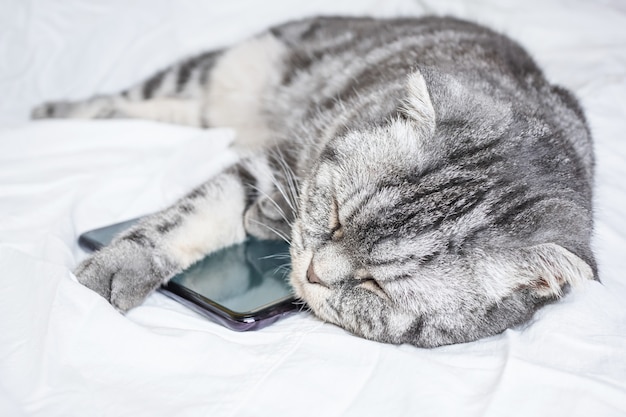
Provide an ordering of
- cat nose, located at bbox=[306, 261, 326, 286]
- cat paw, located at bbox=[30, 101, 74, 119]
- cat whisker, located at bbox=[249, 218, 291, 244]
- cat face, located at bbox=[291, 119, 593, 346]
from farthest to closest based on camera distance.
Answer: cat paw, located at bbox=[30, 101, 74, 119] < cat whisker, located at bbox=[249, 218, 291, 244] < cat nose, located at bbox=[306, 261, 326, 286] < cat face, located at bbox=[291, 119, 593, 346]

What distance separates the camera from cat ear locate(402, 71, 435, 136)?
4.32ft

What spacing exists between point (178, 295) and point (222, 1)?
1866 millimetres

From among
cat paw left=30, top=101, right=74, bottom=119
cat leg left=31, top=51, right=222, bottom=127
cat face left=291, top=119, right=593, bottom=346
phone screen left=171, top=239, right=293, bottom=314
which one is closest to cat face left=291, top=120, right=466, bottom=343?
cat face left=291, top=119, right=593, bottom=346

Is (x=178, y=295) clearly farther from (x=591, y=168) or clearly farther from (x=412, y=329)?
(x=591, y=168)

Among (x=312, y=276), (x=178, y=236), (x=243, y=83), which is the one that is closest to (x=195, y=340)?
(x=312, y=276)

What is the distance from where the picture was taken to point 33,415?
108cm

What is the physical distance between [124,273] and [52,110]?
120 cm

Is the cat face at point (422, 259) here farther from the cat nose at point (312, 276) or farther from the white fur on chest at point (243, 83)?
the white fur on chest at point (243, 83)

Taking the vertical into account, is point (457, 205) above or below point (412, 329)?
above

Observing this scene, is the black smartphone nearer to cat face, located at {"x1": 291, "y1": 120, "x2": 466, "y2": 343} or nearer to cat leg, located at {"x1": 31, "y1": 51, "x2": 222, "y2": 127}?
cat face, located at {"x1": 291, "y1": 120, "x2": 466, "y2": 343}

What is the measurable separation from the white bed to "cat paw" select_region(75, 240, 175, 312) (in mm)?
42

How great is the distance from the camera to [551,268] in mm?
1188


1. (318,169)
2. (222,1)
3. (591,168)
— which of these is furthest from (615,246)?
(222,1)

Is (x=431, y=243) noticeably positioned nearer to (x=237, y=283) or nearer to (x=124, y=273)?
(x=237, y=283)
